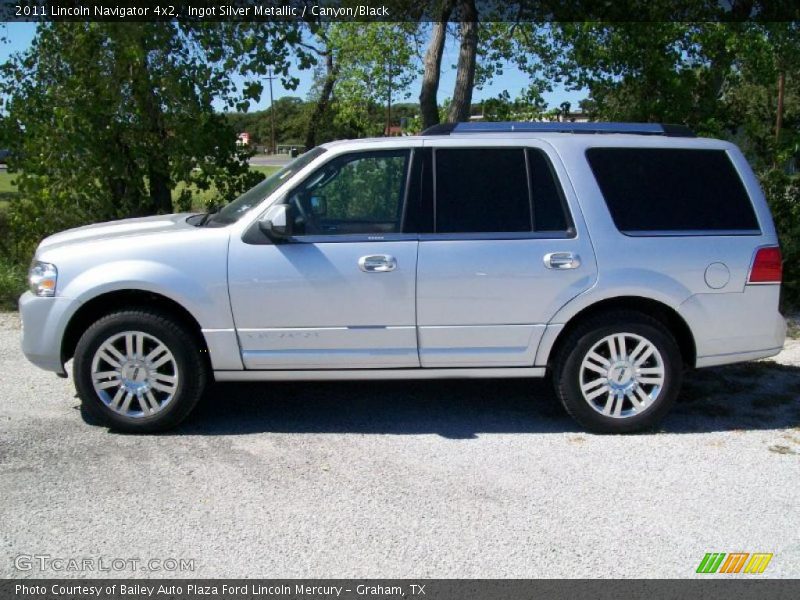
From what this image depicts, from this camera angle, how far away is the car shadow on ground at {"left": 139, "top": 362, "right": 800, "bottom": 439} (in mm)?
5727

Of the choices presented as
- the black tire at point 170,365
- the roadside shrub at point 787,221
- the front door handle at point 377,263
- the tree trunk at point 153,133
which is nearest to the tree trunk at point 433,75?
the tree trunk at point 153,133

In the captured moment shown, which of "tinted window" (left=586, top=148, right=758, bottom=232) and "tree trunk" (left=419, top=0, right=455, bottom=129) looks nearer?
"tinted window" (left=586, top=148, right=758, bottom=232)

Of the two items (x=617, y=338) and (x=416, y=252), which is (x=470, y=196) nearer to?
(x=416, y=252)

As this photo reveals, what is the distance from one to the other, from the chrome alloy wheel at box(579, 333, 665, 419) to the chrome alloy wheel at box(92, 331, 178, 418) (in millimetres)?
A: 2676

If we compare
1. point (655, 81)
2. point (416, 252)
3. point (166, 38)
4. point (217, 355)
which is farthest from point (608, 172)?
point (166, 38)

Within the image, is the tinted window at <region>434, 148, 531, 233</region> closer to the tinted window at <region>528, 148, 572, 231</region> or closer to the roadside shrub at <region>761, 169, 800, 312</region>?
the tinted window at <region>528, 148, 572, 231</region>

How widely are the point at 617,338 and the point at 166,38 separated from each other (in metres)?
6.09

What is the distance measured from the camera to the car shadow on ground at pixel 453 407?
5727mm

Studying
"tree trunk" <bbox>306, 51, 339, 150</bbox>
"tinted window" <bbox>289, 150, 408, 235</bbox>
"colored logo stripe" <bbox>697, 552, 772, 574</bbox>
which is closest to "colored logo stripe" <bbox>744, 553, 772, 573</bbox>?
"colored logo stripe" <bbox>697, 552, 772, 574</bbox>

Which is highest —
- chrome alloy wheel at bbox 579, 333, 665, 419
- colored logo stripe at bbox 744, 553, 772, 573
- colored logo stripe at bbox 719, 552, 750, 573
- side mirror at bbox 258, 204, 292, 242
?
side mirror at bbox 258, 204, 292, 242

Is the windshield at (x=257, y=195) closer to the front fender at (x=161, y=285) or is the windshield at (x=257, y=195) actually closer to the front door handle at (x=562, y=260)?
the front fender at (x=161, y=285)

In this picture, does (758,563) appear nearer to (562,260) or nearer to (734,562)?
(734,562)

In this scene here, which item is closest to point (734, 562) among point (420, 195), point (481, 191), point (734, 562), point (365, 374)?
point (734, 562)

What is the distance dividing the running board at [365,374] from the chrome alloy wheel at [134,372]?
34cm
